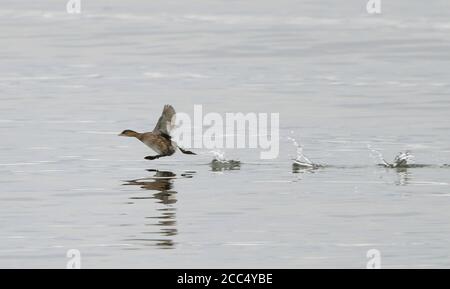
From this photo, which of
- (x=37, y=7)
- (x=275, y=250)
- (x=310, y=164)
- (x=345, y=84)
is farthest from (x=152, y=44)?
(x=275, y=250)

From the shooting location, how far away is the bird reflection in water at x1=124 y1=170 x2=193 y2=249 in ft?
49.0

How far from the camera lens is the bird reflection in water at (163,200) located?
1493 cm

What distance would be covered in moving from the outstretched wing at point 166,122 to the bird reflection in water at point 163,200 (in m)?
0.49

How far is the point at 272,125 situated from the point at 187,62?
31.2ft

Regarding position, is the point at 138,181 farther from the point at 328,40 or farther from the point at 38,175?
the point at 328,40

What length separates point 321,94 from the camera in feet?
89.0
